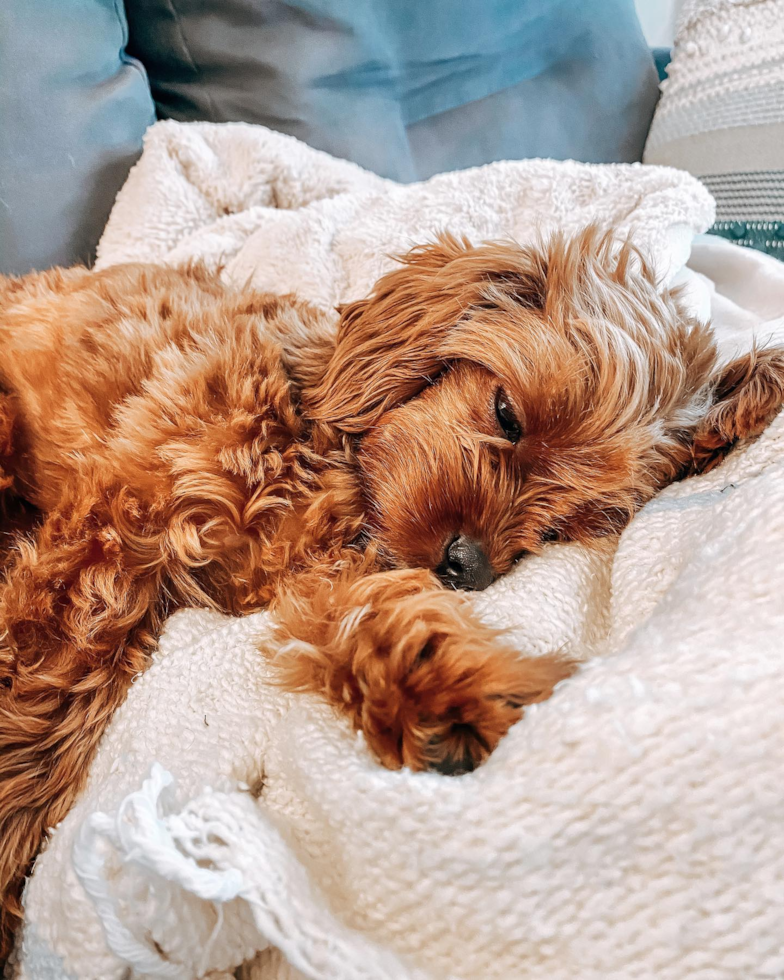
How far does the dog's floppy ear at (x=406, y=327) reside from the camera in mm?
1514

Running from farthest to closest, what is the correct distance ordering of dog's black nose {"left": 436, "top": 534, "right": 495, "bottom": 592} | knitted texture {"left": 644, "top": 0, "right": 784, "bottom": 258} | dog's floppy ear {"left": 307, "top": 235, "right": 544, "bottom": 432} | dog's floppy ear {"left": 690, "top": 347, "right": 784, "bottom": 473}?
knitted texture {"left": 644, "top": 0, "right": 784, "bottom": 258}, dog's floppy ear {"left": 307, "top": 235, "right": 544, "bottom": 432}, dog's floppy ear {"left": 690, "top": 347, "right": 784, "bottom": 473}, dog's black nose {"left": 436, "top": 534, "right": 495, "bottom": 592}

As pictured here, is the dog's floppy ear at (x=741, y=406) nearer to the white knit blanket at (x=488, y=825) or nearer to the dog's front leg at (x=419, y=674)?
the white knit blanket at (x=488, y=825)

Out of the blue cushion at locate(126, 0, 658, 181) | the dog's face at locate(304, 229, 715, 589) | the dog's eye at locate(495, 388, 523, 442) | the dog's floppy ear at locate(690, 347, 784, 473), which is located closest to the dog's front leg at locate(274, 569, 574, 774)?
the dog's face at locate(304, 229, 715, 589)

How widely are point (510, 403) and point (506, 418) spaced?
0.03 metres

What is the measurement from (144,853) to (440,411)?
3.18 ft

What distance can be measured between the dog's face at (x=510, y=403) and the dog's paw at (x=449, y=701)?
1.24 ft

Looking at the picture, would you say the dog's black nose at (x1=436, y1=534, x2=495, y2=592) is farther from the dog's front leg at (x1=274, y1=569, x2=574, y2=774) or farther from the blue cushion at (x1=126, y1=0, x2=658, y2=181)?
the blue cushion at (x1=126, y1=0, x2=658, y2=181)

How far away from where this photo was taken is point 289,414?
1.51 metres

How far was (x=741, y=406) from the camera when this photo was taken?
Result: 56.7 inches

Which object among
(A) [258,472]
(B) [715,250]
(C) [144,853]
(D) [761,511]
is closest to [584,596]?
(D) [761,511]

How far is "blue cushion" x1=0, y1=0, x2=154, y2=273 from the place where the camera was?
2.19 meters

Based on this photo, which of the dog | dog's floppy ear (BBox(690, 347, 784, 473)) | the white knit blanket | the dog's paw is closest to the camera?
the white knit blanket

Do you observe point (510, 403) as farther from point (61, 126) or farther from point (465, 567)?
point (61, 126)

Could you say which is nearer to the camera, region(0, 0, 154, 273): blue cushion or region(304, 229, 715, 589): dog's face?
region(304, 229, 715, 589): dog's face
